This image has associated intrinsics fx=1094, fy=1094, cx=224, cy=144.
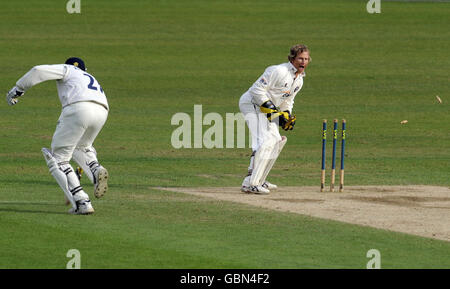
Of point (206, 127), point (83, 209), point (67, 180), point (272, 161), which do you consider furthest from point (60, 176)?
point (206, 127)

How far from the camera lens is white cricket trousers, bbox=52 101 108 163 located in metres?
13.4

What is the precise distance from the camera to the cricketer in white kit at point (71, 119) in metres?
13.4

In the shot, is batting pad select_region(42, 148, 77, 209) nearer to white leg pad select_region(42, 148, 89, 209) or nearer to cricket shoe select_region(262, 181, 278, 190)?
white leg pad select_region(42, 148, 89, 209)

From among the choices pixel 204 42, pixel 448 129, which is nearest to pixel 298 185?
pixel 448 129

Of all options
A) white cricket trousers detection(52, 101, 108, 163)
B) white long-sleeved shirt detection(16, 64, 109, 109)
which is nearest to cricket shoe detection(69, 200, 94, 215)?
white cricket trousers detection(52, 101, 108, 163)

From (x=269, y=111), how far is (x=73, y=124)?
3.37m

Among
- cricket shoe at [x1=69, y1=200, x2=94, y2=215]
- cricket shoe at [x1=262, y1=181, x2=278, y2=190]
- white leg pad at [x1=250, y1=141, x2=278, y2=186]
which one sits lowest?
cricket shoe at [x1=69, y1=200, x2=94, y2=215]

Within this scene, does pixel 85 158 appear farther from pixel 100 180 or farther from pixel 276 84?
pixel 276 84

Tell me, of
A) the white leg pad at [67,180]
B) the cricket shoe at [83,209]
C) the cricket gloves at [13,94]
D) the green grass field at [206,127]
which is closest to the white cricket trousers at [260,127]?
the green grass field at [206,127]

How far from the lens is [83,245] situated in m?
11.8

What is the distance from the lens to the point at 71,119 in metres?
13.4

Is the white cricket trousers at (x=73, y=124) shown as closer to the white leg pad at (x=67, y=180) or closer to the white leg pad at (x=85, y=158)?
the white leg pad at (x=67, y=180)
